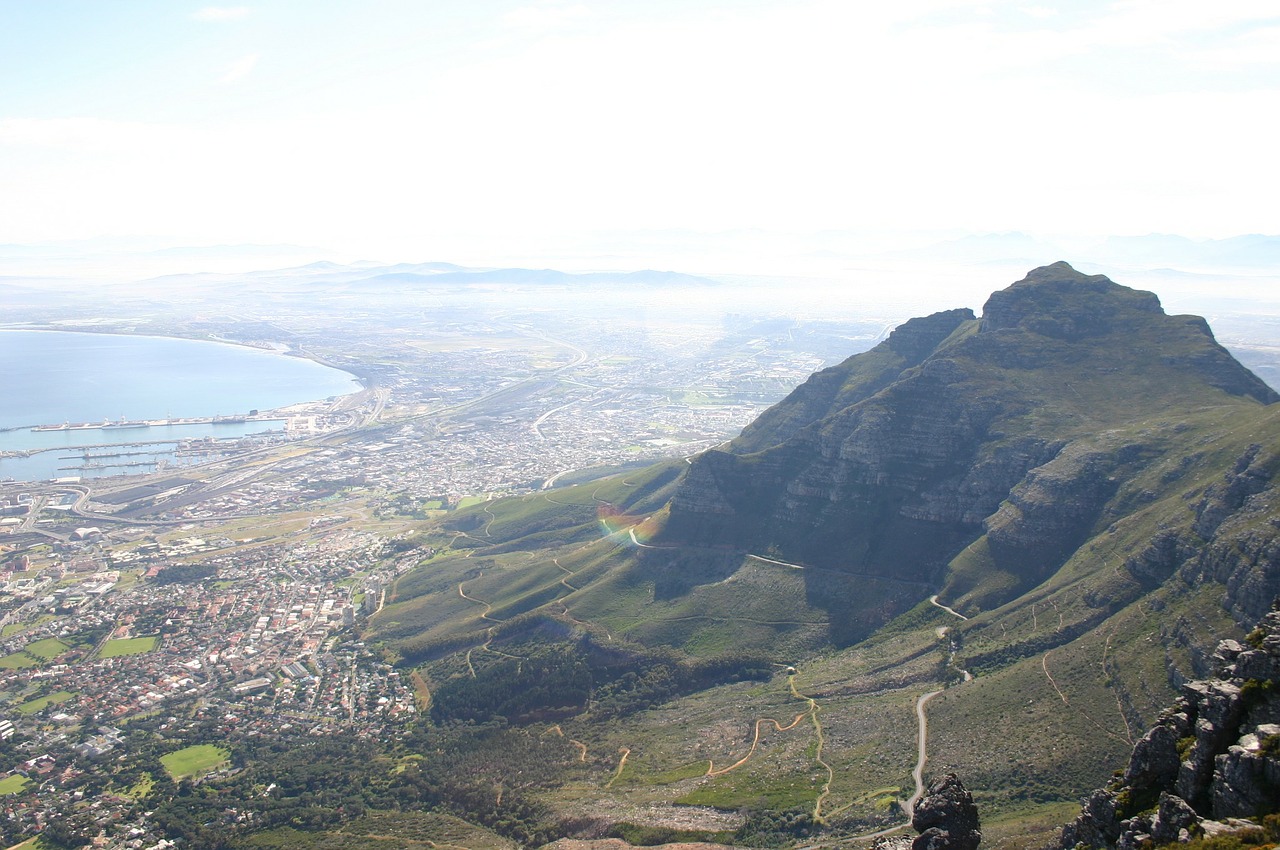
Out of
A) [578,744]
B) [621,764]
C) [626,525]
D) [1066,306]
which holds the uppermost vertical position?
[1066,306]

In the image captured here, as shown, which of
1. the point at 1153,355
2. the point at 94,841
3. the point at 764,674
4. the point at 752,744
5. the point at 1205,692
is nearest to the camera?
the point at 1205,692

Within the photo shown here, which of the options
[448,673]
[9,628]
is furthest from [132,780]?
[9,628]

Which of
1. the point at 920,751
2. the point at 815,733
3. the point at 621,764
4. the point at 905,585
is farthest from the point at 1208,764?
the point at 905,585

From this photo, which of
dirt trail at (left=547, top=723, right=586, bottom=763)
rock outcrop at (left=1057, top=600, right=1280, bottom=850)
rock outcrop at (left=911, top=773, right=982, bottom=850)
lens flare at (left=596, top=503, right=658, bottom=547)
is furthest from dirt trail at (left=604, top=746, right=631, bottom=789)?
rock outcrop at (left=1057, top=600, right=1280, bottom=850)

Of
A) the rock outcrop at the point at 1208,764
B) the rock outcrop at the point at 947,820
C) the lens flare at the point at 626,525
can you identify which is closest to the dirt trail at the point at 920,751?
the rock outcrop at the point at 947,820

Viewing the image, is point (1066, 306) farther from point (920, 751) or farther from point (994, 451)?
point (920, 751)

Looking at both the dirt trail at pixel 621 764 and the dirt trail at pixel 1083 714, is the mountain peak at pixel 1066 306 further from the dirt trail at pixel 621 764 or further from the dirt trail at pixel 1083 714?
the dirt trail at pixel 621 764

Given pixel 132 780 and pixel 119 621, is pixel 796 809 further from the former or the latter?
pixel 119 621
